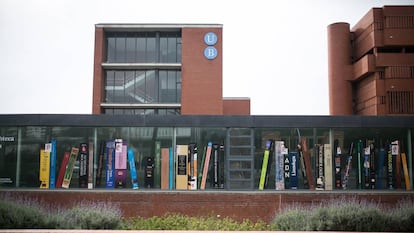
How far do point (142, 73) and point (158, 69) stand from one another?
161 cm

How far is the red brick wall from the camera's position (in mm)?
48250

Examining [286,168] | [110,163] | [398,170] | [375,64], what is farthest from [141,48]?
[398,170]

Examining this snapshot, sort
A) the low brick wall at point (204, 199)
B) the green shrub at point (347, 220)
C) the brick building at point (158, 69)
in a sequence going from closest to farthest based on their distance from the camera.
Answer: the green shrub at point (347, 220), the low brick wall at point (204, 199), the brick building at point (158, 69)

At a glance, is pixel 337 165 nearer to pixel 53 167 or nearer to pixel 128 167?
pixel 128 167

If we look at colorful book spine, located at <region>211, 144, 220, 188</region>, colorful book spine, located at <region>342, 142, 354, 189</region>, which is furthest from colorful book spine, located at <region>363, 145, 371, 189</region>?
colorful book spine, located at <region>211, 144, 220, 188</region>

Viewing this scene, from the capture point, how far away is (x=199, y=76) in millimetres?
49219

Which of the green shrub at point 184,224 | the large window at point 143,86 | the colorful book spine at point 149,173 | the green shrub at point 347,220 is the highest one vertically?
the large window at point 143,86

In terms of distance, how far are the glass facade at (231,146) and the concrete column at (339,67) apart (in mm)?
40459

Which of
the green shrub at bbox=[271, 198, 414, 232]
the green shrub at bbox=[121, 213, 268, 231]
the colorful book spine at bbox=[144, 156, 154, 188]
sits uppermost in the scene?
the colorful book spine at bbox=[144, 156, 154, 188]

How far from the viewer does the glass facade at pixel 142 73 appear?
1890 inches

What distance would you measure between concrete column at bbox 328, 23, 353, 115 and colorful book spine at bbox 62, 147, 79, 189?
43575 mm

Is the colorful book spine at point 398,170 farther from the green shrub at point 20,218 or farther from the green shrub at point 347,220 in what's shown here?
the green shrub at point 20,218

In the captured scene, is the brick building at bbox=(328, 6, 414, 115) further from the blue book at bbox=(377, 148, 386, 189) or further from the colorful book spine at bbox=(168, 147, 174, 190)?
the colorful book spine at bbox=(168, 147, 174, 190)

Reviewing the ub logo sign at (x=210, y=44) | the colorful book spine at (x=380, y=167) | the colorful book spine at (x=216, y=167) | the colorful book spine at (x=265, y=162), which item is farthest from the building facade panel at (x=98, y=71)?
the colorful book spine at (x=380, y=167)
